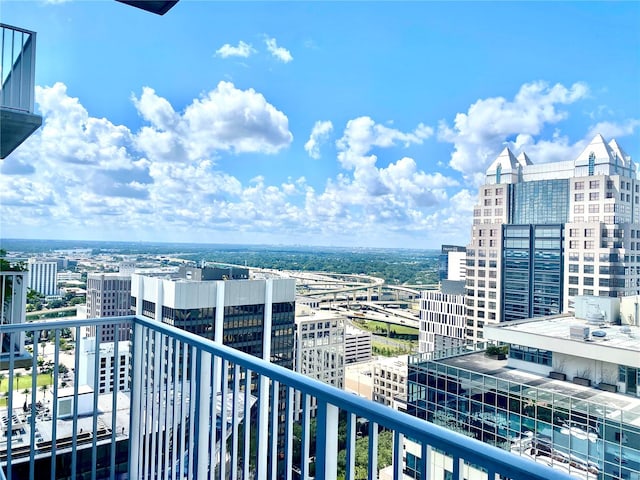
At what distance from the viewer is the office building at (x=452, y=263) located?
4145mm

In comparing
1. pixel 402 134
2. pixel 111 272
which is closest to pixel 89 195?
pixel 111 272

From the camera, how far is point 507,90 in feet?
15.9

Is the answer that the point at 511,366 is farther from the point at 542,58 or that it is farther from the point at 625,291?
the point at 542,58

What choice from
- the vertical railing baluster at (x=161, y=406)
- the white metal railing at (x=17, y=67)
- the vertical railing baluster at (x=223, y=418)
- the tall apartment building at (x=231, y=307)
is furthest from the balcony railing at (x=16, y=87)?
the vertical railing baluster at (x=223, y=418)

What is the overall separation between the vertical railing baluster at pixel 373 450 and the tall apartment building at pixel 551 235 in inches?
106

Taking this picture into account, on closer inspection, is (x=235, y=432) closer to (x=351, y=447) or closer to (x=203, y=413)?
(x=203, y=413)

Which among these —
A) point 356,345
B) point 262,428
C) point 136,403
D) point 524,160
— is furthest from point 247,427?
point 524,160

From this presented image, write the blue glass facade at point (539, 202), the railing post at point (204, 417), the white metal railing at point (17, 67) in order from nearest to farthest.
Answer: the railing post at point (204, 417) → the white metal railing at point (17, 67) → the blue glass facade at point (539, 202)

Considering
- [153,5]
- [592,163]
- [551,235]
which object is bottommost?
[551,235]

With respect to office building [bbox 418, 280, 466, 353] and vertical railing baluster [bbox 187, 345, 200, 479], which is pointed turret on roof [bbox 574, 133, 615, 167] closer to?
office building [bbox 418, 280, 466, 353]

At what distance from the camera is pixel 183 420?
183 centimetres

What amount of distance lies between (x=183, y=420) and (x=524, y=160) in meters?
3.47

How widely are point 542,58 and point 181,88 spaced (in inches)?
206

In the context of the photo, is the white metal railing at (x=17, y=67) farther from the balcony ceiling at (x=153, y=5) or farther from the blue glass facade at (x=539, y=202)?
the blue glass facade at (x=539, y=202)
